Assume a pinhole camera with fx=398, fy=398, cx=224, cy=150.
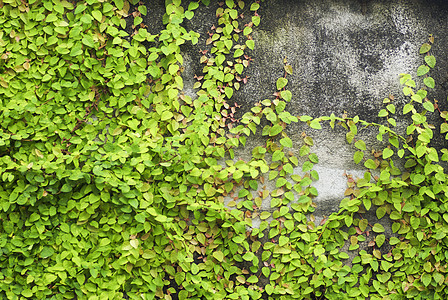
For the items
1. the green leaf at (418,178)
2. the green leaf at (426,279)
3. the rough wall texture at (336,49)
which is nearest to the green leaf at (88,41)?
the rough wall texture at (336,49)

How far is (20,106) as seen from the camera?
2381mm

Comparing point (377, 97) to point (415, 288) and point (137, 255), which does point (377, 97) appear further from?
point (137, 255)

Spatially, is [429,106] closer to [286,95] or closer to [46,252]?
[286,95]

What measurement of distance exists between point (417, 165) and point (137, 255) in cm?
185

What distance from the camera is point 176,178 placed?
2473 mm

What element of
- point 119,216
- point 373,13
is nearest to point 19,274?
point 119,216

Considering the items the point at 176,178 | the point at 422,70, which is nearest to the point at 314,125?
the point at 422,70

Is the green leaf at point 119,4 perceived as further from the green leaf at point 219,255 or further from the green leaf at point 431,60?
the green leaf at point 431,60

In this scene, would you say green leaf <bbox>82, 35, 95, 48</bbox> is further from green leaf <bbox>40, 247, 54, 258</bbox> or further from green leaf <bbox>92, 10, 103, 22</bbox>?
green leaf <bbox>40, 247, 54, 258</bbox>

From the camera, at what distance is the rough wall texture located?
8.23 ft

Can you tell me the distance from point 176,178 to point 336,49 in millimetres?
1292

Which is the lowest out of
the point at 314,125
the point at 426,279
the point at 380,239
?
the point at 426,279

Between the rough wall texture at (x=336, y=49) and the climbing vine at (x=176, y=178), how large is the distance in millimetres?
66

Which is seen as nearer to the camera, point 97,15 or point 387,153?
point 97,15
